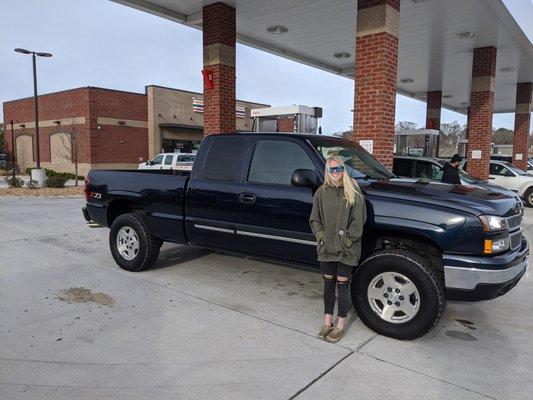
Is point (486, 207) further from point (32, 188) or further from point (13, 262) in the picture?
point (32, 188)

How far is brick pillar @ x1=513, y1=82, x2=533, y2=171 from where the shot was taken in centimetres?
2050

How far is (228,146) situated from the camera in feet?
17.9

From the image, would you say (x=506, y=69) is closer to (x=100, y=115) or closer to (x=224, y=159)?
(x=224, y=159)

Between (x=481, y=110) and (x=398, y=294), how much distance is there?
42.2 ft

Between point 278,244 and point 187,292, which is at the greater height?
point 278,244

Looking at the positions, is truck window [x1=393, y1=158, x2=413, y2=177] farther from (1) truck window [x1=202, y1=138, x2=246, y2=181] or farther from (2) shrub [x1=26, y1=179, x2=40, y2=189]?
(2) shrub [x1=26, y1=179, x2=40, y2=189]

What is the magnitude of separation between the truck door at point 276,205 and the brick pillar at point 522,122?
19787 millimetres

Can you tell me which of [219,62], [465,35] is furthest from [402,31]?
[219,62]

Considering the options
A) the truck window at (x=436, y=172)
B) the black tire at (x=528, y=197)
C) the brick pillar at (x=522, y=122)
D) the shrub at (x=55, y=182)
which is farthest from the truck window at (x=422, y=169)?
the shrub at (x=55, y=182)

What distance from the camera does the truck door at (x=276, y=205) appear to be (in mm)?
4629

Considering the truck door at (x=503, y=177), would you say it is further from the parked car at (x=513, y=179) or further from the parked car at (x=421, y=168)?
the parked car at (x=421, y=168)

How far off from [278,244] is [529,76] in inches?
753

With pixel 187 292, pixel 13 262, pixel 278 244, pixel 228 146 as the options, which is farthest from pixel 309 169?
pixel 13 262

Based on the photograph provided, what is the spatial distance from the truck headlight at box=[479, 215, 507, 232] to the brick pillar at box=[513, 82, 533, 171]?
1975 cm
